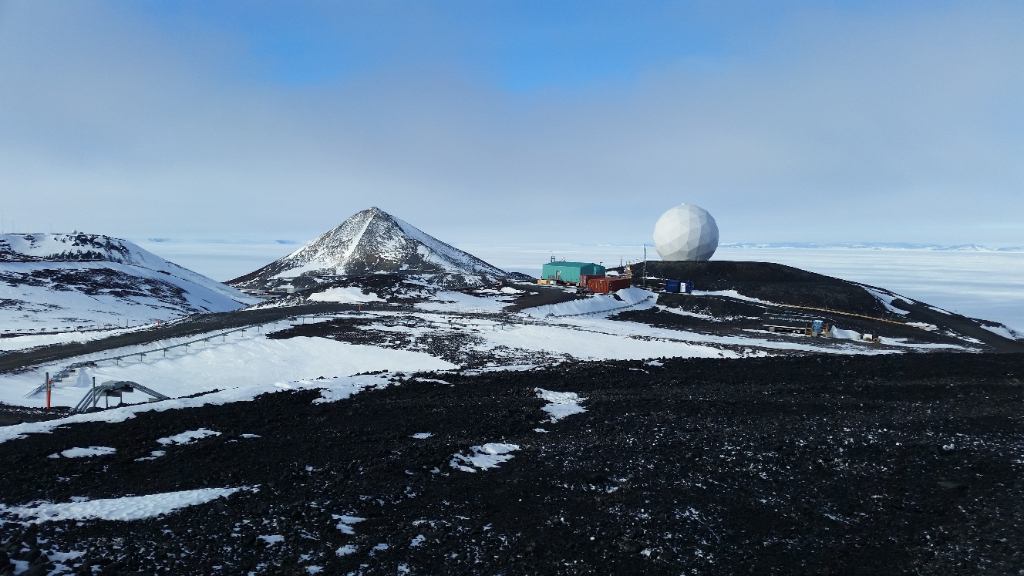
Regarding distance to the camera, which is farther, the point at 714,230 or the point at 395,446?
the point at 714,230

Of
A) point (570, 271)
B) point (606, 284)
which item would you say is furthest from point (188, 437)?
point (570, 271)

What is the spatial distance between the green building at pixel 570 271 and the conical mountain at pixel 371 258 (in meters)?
31.0

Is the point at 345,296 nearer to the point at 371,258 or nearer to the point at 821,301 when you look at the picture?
the point at 821,301

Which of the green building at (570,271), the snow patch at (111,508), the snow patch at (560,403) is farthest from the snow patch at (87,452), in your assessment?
the green building at (570,271)

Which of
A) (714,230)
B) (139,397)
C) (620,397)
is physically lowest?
(139,397)

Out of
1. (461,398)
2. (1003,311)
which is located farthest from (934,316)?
(461,398)

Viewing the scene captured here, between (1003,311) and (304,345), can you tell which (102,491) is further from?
(1003,311)

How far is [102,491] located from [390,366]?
1612 centimetres

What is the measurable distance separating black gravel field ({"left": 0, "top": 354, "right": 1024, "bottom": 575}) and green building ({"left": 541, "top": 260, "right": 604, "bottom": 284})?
4655 cm

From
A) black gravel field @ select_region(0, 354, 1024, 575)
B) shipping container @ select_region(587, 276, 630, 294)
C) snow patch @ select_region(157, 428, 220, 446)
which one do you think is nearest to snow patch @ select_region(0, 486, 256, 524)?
black gravel field @ select_region(0, 354, 1024, 575)

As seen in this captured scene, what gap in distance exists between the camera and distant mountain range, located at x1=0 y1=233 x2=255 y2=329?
2031 inches

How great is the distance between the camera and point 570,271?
62969 millimetres

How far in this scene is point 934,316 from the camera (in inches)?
1895

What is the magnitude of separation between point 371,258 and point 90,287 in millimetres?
52469
